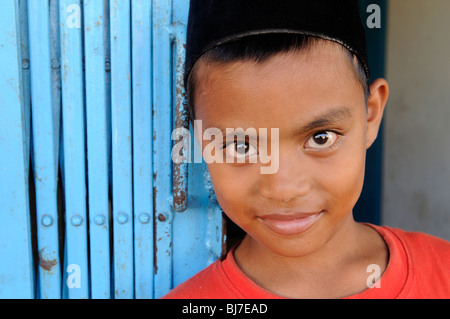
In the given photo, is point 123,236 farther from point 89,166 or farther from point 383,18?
point 383,18

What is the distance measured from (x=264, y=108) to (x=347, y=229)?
1.69 ft

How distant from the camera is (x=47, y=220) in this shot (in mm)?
1349

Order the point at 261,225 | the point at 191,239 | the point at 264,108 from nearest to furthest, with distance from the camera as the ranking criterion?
the point at 264,108 < the point at 261,225 < the point at 191,239

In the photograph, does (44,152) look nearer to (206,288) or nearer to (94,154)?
(94,154)

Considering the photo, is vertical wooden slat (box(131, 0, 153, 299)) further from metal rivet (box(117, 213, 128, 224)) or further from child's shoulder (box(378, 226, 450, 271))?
child's shoulder (box(378, 226, 450, 271))

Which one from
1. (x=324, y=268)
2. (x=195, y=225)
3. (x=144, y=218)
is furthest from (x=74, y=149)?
(x=324, y=268)

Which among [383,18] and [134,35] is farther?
[383,18]

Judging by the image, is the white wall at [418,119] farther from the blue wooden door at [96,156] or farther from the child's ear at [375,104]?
the blue wooden door at [96,156]

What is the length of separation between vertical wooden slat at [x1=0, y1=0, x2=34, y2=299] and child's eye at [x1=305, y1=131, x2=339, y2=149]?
2.81 ft

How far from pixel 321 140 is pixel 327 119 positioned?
0.06 meters

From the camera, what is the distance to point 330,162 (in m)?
1.04

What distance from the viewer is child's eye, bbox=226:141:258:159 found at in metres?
1.06

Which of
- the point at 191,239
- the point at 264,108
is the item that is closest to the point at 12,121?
the point at 191,239
